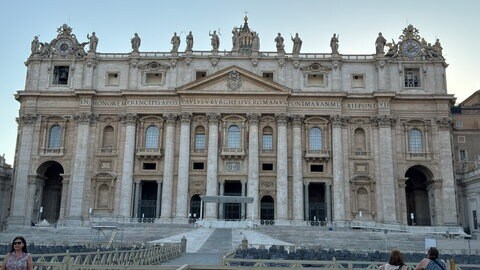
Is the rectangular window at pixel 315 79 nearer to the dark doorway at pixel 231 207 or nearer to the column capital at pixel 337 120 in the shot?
the column capital at pixel 337 120

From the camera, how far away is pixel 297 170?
54188 millimetres

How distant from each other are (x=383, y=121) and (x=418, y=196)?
1097cm

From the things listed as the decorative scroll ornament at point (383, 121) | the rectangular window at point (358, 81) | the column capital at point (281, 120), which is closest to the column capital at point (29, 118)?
the column capital at point (281, 120)

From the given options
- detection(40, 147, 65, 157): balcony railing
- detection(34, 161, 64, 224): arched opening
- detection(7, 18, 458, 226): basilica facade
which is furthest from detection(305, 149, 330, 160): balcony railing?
detection(34, 161, 64, 224): arched opening

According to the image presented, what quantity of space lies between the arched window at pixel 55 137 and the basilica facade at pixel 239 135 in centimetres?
16

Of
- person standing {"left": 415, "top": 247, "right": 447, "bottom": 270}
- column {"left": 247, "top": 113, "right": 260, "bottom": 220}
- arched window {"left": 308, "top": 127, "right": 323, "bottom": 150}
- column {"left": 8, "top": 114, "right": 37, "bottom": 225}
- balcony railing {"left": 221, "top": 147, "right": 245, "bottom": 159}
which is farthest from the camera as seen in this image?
arched window {"left": 308, "top": 127, "right": 323, "bottom": 150}

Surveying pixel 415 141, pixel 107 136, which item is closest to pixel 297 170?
pixel 415 141

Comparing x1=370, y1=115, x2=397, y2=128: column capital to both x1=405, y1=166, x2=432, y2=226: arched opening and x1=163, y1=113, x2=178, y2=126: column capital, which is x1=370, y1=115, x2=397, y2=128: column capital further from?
x1=163, y1=113, x2=178, y2=126: column capital

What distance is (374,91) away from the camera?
2205 inches

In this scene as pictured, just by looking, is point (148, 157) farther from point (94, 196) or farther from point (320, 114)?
point (320, 114)

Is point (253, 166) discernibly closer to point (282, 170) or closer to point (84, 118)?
point (282, 170)

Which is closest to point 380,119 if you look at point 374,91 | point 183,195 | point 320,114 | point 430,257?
point 374,91

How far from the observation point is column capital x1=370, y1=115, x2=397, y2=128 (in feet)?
181

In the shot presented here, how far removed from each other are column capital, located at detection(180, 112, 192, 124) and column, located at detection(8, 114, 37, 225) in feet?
57.1
